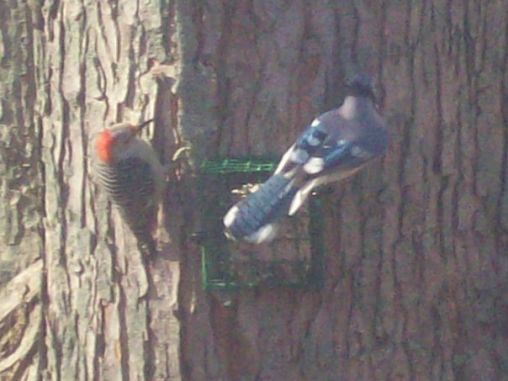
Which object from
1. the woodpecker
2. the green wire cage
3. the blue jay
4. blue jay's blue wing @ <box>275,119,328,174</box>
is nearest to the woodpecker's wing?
the woodpecker

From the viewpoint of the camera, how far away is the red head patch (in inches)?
239

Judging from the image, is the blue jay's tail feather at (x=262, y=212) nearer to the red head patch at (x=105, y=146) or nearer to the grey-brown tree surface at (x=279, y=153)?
the grey-brown tree surface at (x=279, y=153)

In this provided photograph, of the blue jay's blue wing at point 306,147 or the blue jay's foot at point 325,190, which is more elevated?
the blue jay's blue wing at point 306,147

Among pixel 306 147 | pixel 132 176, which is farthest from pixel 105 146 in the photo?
pixel 306 147

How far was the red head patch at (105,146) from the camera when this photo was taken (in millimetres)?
6078

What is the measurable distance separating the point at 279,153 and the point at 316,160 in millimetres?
288

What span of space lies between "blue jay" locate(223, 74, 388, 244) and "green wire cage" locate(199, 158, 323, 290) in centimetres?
19

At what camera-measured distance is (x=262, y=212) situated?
Result: 5730 mm

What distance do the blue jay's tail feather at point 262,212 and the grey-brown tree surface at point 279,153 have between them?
0.36m

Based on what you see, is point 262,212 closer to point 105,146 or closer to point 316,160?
point 316,160

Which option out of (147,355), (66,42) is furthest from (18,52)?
(147,355)

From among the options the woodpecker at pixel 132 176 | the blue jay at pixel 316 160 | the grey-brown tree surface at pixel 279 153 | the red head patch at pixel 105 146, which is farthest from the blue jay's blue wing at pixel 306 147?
the red head patch at pixel 105 146

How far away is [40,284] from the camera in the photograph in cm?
651

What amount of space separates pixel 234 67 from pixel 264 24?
0.20 metres
